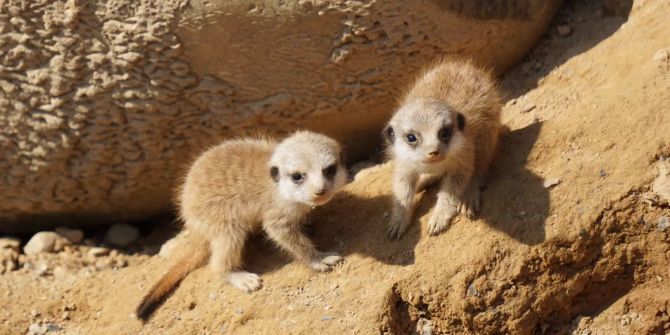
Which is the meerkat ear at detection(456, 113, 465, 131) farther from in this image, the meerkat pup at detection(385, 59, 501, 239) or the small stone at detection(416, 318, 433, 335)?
the small stone at detection(416, 318, 433, 335)

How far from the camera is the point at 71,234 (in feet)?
12.7

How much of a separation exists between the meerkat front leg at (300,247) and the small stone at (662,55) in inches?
59.2

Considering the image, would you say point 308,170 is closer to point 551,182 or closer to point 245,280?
point 245,280

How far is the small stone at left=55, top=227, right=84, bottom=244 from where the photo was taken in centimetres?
387

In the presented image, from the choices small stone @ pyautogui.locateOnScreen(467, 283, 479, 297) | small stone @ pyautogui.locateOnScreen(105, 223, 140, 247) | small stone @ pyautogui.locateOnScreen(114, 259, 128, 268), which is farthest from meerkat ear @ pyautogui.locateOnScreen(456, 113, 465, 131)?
small stone @ pyautogui.locateOnScreen(105, 223, 140, 247)

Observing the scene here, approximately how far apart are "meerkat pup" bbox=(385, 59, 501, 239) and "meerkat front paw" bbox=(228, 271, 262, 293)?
22.1 inches

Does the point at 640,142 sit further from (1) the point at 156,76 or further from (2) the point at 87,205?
(2) the point at 87,205

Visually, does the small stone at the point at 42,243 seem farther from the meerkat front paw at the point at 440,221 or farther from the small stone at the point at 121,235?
the meerkat front paw at the point at 440,221

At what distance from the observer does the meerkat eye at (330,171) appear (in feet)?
9.97

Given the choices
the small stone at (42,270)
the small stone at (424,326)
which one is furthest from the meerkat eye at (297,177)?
the small stone at (42,270)

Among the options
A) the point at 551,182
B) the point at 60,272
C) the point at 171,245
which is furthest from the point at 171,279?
the point at 551,182

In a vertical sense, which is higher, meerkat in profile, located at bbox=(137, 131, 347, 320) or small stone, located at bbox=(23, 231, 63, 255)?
meerkat in profile, located at bbox=(137, 131, 347, 320)

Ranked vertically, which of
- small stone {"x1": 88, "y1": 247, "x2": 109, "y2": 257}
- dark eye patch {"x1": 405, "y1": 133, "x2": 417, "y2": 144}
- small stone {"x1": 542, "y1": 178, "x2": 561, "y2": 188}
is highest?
dark eye patch {"x1": 405, "y1": 133, "x2": 417, "y2": 144}

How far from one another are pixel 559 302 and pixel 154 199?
2.00 meters
